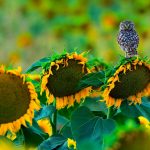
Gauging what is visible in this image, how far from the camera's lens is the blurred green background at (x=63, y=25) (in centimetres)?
415

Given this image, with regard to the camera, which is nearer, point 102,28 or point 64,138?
point 64,138

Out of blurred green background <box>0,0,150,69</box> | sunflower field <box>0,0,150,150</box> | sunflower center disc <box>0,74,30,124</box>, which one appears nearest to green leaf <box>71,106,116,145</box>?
sunflower field <box>0,0,150,150</box>

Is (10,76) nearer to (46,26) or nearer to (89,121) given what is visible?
(89,121)

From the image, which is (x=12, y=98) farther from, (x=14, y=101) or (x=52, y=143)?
(x=52, y=143)

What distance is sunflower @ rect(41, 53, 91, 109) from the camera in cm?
134

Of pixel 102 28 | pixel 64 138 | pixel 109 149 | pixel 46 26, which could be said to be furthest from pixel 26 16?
pixel 109 149

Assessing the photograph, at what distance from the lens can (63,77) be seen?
1.34 meters

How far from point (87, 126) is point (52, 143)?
0.24ft

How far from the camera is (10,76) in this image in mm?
1275

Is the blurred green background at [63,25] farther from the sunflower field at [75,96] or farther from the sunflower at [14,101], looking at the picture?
the sunflower at [14,101]

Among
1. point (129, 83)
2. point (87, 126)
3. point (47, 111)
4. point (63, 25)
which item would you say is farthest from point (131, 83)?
point (63, 25)

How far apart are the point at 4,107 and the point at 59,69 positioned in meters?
0.15

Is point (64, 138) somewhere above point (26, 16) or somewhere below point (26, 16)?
below

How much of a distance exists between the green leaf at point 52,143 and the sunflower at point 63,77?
0.07 metres
